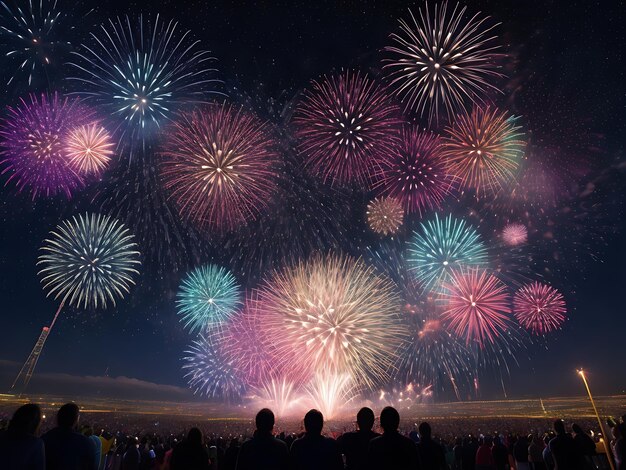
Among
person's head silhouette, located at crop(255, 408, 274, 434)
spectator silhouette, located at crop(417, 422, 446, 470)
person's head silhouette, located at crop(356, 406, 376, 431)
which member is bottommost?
spectator silhouette, located at crop(417, 422, 446, 470)

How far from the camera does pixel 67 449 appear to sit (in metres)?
4.60

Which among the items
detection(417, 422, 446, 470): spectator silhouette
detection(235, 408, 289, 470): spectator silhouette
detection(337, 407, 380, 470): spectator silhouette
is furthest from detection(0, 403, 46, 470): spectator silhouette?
detection(417, 422, 446, 470): spectator silhouette

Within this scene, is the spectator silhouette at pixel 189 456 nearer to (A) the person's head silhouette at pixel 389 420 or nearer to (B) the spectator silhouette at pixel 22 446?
(B) the spectator silhouette at pixel 22 446

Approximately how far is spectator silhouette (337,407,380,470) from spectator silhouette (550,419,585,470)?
4.70m

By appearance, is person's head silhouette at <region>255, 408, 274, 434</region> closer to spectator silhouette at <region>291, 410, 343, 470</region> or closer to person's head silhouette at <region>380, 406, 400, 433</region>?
spectator silhouette at <region>291, 410, 343, 470</region>

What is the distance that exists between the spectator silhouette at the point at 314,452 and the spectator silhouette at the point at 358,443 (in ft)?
1.74

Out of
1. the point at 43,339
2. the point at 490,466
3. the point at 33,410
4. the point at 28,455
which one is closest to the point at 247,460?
the point at 28,455

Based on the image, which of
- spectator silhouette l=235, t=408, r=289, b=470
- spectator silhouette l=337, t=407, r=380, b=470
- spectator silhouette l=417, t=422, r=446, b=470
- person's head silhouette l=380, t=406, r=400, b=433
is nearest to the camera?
spectator silhouette l=235, t=408, r=289, b=470

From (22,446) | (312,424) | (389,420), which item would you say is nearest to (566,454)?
(389,420)

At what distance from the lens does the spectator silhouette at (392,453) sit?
172 inches

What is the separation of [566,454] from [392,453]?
17.4 feet

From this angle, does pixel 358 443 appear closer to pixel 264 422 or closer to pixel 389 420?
pixel 389 420

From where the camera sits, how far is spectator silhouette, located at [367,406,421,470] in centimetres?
438

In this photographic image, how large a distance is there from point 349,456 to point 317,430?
90 cm
